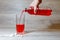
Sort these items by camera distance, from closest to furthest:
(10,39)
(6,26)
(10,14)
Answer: (10,39), (6,26), (10,14)

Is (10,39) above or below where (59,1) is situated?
below

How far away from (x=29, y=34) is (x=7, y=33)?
0.15 meters

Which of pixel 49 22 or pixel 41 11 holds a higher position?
pixel 41 11

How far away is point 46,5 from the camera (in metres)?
Answer: 1.58

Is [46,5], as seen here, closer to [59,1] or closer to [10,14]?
[59,1]

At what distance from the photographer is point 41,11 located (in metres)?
1.16

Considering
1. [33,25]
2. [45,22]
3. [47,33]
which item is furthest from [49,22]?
Answer: [47,33]

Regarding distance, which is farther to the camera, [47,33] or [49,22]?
[49,22]

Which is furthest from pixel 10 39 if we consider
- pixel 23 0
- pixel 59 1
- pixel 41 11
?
pixel 59 1

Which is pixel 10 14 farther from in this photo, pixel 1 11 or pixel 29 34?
pixel 29 34

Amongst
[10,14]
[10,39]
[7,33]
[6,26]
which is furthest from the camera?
[10,14]

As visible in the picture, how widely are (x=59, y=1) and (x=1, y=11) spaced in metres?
0.52

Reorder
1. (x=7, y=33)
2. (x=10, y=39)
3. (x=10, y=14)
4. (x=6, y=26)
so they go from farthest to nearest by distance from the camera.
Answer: (x=10, y=14), (x=6, y=26), (x=7, y=33), (x=10, y=39)

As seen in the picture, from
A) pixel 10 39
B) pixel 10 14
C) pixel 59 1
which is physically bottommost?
pixel 10 39
